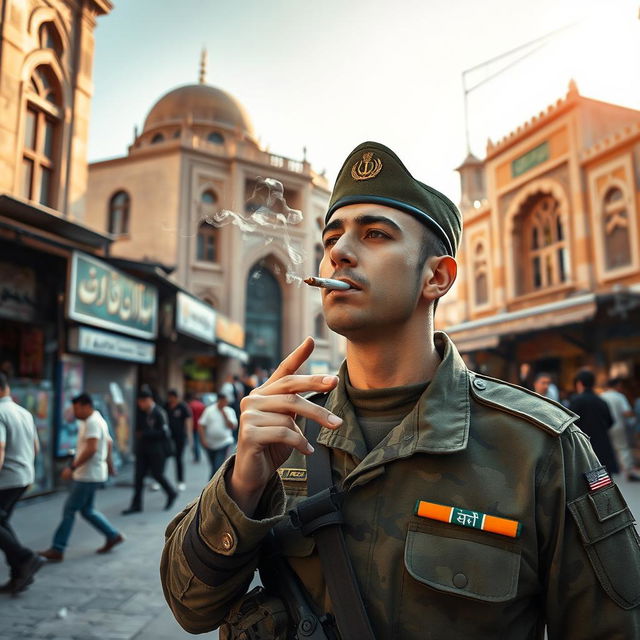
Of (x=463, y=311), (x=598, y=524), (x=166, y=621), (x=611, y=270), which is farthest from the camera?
(x=463, y=311)

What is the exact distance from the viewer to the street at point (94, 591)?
405cm

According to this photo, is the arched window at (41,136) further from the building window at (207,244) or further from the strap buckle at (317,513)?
the building window at (207,244)

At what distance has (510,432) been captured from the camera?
1388mm

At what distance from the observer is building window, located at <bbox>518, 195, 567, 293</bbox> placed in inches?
693

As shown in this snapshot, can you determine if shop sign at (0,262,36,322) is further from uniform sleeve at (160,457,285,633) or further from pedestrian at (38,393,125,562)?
uniform sleeve at (160,457,285,633)

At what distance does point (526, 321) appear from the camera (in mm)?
15117

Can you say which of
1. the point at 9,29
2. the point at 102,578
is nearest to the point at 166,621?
the point at 102,578

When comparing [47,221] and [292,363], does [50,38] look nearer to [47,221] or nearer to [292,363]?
[47,221]

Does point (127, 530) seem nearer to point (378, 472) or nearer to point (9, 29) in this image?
point (378, 472)

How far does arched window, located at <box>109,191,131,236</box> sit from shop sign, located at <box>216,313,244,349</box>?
31.4 ft

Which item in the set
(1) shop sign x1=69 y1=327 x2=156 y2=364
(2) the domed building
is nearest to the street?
(1) shop sign x1=69 y1=327 x2=156 y2=364

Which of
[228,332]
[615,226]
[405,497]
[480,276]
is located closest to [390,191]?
[405,497]

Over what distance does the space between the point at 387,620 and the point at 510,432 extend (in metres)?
0.56

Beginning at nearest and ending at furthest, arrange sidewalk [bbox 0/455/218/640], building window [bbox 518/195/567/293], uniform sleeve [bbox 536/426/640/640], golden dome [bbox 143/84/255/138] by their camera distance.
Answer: uniform sleeve [bbox 536/426/640/640]
sidewalk [bbox 0/455/218/640]
building window [bbox 518/195/567/293]
golden dome [bbox 143/84/255/138]
